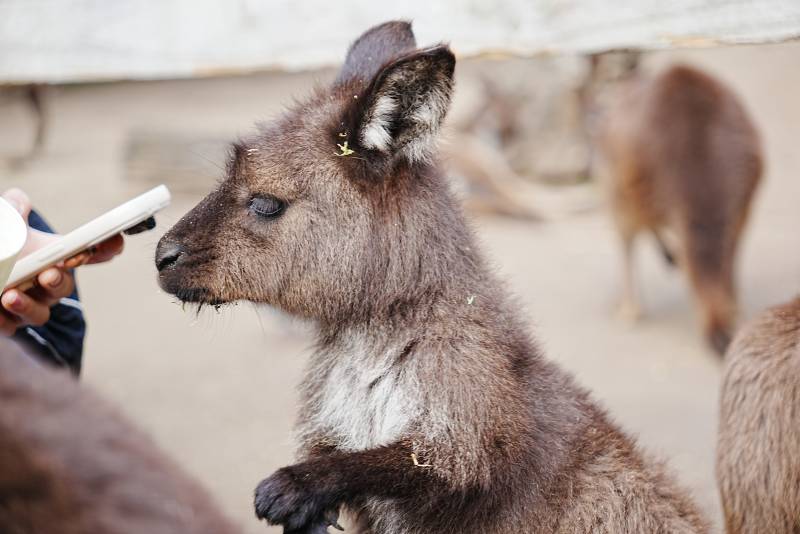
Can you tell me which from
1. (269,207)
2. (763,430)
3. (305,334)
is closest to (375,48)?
(269,207)

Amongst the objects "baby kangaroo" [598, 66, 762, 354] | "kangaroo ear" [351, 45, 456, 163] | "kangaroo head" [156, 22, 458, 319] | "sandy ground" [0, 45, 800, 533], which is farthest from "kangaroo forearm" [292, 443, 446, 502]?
"baby kangaroo" [598, 66, 762, 354]

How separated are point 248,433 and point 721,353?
9.15 ft

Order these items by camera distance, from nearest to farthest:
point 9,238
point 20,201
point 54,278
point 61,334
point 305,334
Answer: point 9,238 < point 54,278 < point 20,201 < point 61,334 < point 305,334

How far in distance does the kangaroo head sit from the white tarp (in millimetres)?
759

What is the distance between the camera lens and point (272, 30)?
11.8 ft

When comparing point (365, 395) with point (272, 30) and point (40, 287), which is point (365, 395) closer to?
point (40, 287)

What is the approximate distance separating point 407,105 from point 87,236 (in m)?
0.90

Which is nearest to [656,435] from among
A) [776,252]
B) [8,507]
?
[776,252]

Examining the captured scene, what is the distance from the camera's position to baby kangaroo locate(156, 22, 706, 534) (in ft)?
8.43

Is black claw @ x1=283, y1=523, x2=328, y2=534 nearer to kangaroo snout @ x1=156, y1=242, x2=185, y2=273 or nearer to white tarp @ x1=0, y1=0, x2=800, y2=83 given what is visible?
kangaroo snout @ x1=156, y1=242, x2=185, y2=273

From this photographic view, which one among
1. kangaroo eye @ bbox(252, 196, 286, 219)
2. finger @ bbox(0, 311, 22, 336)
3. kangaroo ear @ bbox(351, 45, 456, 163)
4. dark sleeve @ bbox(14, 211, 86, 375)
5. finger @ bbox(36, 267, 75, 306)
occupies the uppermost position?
kangaroo ear @ bbox(351, 45, 456, 163)

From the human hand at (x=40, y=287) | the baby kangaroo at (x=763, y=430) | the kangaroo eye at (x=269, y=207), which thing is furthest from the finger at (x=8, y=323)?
the baby kangaroo at (x=763, y=430)

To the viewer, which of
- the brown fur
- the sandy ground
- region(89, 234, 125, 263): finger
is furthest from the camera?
the sandy ground

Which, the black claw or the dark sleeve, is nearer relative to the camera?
the black claw
